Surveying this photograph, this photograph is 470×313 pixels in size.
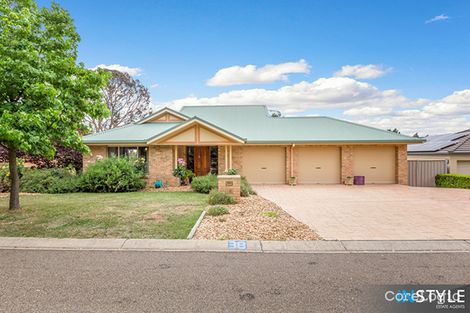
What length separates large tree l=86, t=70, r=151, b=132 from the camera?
109ft

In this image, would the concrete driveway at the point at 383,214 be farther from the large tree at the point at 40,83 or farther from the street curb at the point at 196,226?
the large tree at the point at 40,83

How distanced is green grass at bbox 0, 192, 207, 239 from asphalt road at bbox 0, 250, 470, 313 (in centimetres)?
117

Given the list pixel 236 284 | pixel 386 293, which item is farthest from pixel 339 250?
pixel 236 284

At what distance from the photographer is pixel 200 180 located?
45.1ft

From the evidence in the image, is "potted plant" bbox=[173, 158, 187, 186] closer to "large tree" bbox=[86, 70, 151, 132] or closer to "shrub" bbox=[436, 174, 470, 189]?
"shrub" bbox=[436, 174, 470, 189]

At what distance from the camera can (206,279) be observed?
420 cm

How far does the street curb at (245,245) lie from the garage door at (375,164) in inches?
480

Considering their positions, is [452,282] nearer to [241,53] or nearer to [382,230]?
[382,230]

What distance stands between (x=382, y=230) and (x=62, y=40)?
10.7 metres

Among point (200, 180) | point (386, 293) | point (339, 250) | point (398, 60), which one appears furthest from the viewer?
point (398, 60)

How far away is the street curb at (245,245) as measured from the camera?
5531 millimetres

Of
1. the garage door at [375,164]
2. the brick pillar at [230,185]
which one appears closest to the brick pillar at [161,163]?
the brick pillar at [230,185]

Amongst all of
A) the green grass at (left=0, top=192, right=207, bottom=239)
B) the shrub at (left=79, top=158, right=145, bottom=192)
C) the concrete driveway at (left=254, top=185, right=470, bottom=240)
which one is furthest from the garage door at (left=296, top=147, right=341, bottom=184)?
the shrub at (left=79, top=158, right=145, bottom=192)

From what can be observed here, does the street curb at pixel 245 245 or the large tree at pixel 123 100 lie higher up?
the large tree at pixel 123 100
